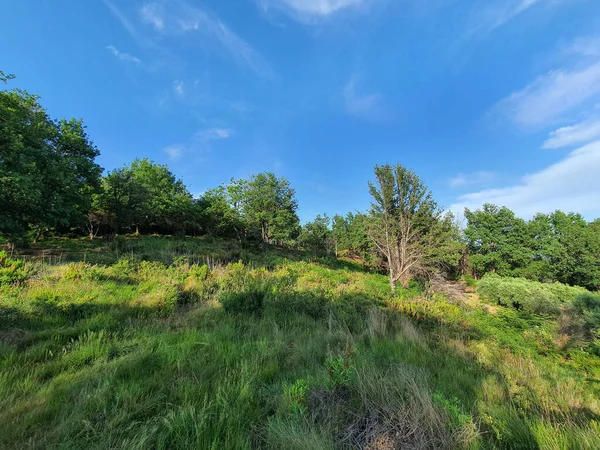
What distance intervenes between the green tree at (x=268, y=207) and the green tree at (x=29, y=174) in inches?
553

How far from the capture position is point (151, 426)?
1.97 m

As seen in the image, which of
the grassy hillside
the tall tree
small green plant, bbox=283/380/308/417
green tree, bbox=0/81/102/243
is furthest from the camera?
the tall tree

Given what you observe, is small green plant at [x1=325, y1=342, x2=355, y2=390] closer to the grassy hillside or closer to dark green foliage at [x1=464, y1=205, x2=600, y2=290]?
the grassy hillside

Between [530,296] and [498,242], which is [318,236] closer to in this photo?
[498,242]

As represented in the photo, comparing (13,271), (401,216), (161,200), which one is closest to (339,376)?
(13,271)

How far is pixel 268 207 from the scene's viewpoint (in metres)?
27.8

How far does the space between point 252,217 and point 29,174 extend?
1726 centimetres

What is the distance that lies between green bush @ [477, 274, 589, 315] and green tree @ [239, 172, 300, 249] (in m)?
18.0

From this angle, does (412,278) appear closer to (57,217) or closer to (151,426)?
(151,426)

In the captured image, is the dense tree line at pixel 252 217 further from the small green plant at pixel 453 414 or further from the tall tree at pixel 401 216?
the small green plant at pixel 453 414

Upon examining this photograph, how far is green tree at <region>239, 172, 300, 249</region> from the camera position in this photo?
2639cm

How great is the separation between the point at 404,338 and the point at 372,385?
9.71 feet

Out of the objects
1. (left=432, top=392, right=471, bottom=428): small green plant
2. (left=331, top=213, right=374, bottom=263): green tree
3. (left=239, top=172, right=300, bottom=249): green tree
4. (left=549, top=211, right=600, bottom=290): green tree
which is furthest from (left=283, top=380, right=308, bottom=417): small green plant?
(left=549, top=211, right=600, bottom=290): green tree

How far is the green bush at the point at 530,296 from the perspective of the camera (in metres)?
11.0
